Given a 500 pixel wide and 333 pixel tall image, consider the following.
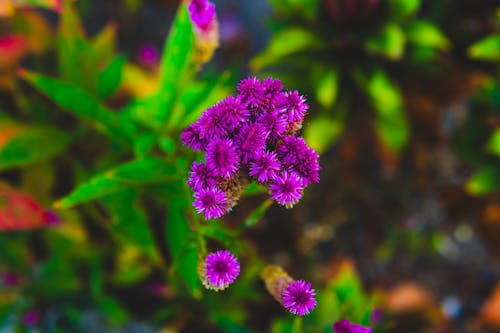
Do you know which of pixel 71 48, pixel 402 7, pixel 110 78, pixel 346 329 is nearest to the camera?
pixel 346 329

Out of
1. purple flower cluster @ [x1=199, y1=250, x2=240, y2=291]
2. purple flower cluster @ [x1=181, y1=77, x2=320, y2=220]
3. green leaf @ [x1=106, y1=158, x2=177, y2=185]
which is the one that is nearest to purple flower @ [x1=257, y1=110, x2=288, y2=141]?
purple flower cluster @ [x1=181, y1=77, x2=320, y2=220]

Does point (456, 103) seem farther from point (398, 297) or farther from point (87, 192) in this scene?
point (87, 192)

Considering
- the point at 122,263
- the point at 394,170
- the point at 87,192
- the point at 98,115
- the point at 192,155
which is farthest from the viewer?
the point at 394,170

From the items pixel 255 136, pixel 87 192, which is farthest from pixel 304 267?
pixel 255 136

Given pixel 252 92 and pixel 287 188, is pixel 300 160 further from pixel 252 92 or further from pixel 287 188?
pixel 252 92

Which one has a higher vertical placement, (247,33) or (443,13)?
(247,33)

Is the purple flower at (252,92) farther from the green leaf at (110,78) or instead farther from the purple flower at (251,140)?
the green leaf at (110,78)

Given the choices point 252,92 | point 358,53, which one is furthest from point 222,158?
point 358,53

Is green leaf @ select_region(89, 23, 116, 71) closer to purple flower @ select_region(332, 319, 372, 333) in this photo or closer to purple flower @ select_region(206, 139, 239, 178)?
purple flower @ select_region(206, 139, 239, 178)
